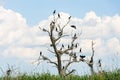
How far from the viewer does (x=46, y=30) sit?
33312 millimetres

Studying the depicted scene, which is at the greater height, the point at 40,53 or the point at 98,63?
the point at 40,53

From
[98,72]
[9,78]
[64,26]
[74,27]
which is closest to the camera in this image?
[9,78]

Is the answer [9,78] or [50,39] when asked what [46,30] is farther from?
[9,78]

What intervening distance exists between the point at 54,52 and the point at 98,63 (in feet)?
57.9

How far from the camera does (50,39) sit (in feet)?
109

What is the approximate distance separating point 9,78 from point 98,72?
3774 millimetres

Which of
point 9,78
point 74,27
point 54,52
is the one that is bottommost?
point 9,78

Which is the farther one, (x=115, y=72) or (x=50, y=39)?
(x=50, y=39)

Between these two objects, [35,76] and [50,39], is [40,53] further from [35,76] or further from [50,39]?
[35,76]

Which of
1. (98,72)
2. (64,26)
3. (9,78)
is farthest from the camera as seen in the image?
(64,26)

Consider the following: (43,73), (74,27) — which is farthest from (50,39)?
(43,73)

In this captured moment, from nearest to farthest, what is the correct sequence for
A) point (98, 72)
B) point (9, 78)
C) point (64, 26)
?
point (9, 78) < point (98, 72) < point (64, 26)

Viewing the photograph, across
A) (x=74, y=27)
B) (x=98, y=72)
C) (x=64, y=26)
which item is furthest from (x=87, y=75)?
(x=64, y=26)

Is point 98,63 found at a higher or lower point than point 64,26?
lower
